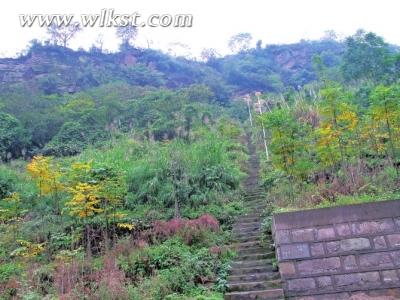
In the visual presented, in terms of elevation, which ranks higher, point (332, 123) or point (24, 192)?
point (332, 123)

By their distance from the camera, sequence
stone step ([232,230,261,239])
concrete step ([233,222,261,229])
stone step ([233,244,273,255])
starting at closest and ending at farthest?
1. stone step ([233,244,273,255])
2. stone step ([232,230,261,239])
3. concrete step ([233,222,261,229])

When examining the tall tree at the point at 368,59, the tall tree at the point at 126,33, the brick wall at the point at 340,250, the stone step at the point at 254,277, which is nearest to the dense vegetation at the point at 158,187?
the stone step at the point at 254,277

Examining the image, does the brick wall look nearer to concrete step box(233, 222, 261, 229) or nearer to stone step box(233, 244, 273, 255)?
stone step box(233, 244, 273, 255)

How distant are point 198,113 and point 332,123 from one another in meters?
12.7

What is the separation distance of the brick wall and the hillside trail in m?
0.41

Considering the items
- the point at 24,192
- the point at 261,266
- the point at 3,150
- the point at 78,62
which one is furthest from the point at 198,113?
the point at 78,62

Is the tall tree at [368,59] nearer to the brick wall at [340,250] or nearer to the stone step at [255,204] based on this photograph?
the stone step at [255,204]

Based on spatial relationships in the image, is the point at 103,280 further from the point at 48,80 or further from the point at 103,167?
the point at 48,80

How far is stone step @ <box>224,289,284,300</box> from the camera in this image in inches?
282

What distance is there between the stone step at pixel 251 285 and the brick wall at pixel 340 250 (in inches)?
9.5

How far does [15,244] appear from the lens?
35.5ft

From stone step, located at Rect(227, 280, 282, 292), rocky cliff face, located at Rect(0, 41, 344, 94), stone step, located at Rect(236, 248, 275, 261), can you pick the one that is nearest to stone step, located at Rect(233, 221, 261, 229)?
stone step, located at Rect(236, 248, 275, 261)

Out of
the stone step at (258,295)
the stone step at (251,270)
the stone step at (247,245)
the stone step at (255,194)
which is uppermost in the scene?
the stone step at (255,194)

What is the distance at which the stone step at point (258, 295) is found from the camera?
7164 millimetres
